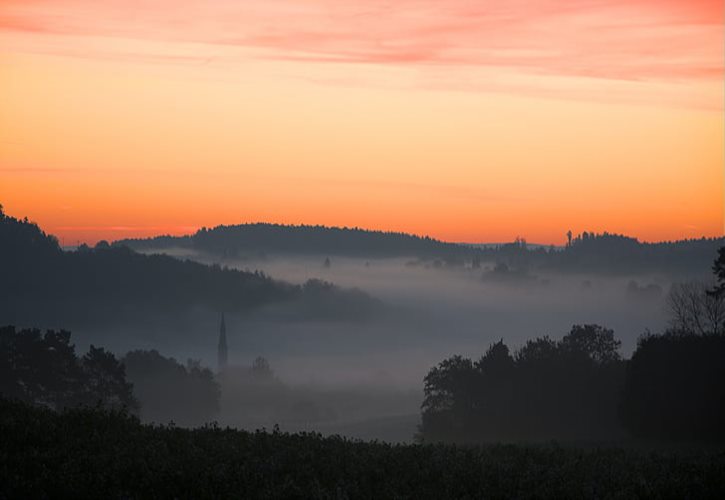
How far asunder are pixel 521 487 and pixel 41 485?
11428mm

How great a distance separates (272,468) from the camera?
24.7 m

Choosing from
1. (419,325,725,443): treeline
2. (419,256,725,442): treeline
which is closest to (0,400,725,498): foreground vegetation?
(419,256,725,442): treeline

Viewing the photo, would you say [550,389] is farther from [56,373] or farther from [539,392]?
[56,373]

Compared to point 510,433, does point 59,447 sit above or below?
above

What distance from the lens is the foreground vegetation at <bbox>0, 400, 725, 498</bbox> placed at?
74.9 ft

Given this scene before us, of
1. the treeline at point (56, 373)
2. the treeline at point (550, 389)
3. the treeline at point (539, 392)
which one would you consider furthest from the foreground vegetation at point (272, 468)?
the treeline at point (539, 392)

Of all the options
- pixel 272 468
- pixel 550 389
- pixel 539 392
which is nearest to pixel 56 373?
pixel 539 392

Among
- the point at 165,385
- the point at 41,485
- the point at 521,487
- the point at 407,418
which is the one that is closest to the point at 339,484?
the point at 521,487

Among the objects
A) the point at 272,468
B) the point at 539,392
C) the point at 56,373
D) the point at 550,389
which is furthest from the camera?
the point at 550,389

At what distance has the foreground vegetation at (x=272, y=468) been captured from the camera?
2283 centimetres

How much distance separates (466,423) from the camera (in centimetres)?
8950

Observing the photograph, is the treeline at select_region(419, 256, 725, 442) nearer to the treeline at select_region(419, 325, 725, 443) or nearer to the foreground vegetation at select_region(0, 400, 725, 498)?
the treeline at select_region(419, 325, 725, 443)

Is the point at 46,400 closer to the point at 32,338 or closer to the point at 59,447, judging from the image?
the point at 32,338

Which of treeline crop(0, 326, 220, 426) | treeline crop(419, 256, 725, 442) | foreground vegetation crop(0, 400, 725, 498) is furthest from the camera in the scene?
treeline crop(419, 256, 725, 442)
